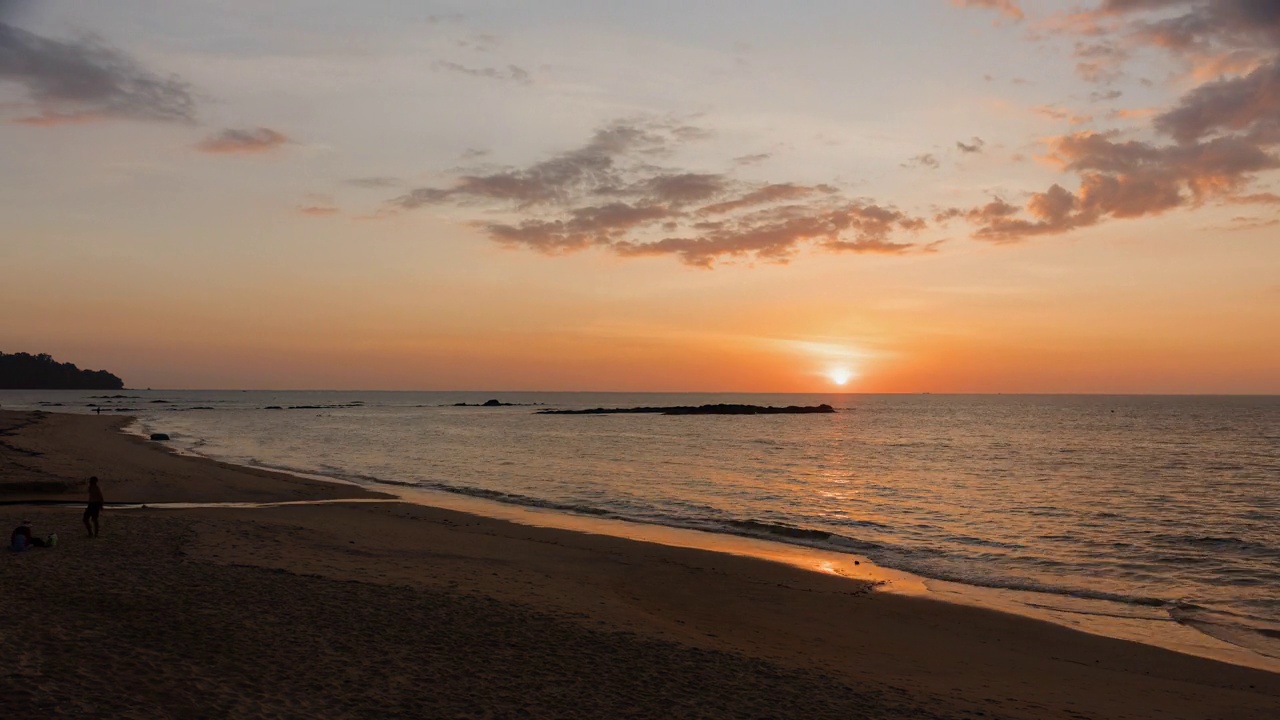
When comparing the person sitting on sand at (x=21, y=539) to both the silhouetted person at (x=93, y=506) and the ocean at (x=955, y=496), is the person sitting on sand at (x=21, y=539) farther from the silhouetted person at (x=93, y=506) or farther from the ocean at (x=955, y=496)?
the ocean at (x=955, y=496)

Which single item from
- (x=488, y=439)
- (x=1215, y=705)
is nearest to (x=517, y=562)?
(x=1215, y=705)

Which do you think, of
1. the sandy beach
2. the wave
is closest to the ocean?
the wave

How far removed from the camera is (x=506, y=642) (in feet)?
41.6

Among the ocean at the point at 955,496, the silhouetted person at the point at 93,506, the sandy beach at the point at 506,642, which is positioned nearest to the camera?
the sandy beach at the point at 506,642

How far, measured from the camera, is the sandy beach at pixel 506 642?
995 cm

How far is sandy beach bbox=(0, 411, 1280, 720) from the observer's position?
9.95 meters

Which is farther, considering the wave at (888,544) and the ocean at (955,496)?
the ocean at (955,496)

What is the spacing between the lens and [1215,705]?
1218 centimetres

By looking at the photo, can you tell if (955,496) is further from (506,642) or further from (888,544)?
(506,642)

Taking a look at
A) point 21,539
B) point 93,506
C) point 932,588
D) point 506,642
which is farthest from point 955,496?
point 21,539

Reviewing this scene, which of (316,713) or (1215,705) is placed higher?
(316,713)

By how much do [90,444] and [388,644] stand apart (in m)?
59.3

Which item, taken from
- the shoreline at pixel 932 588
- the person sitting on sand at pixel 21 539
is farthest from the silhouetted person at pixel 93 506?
the shoreline at pixel 932 588

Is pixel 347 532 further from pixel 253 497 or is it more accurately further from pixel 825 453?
pixel 825 453
